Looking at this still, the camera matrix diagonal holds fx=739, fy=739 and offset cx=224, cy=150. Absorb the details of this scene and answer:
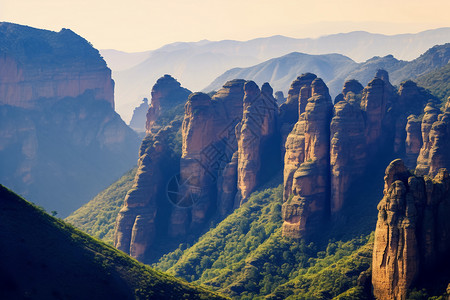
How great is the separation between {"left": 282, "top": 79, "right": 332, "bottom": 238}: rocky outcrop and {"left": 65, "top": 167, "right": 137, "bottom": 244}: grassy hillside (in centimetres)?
4454

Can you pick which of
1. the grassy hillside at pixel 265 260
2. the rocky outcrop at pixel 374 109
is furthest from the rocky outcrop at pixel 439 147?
the rocky outcrop at pixel 374 109

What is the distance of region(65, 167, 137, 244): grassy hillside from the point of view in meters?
138

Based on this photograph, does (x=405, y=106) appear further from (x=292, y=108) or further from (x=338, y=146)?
(x=292, y=108)

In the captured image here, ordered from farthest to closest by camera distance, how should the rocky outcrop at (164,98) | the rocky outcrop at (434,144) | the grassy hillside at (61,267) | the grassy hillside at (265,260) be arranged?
the rocky outcrop at (164,98)
the rocky outcrop at (434,144)
the grassy hillside at (265,260)
the grassy hillside at (61,267)

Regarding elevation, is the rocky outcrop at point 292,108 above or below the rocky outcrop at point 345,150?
above

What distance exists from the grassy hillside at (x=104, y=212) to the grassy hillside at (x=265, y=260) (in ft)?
77.6

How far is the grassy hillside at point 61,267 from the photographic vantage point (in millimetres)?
64062

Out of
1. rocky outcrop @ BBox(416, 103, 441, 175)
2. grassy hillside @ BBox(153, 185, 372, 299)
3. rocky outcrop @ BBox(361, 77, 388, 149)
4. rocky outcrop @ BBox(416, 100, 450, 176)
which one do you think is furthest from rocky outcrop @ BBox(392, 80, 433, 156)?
grassy hillside @ BBox(153, 185, 372, 299)

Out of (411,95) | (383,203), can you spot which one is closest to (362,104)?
(411,95)

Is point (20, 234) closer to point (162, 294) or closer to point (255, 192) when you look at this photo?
point (162, 294)

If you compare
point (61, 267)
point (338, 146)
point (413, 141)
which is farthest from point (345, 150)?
point (61, 267)

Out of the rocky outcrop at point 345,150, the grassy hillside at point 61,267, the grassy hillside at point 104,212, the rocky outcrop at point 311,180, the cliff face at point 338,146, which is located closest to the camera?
the grassy hillside at point 61,267

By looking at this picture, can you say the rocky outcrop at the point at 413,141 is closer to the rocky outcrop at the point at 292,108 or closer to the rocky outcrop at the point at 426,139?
the rocky outcrop at the point at 426,139

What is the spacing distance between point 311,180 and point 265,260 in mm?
12223
